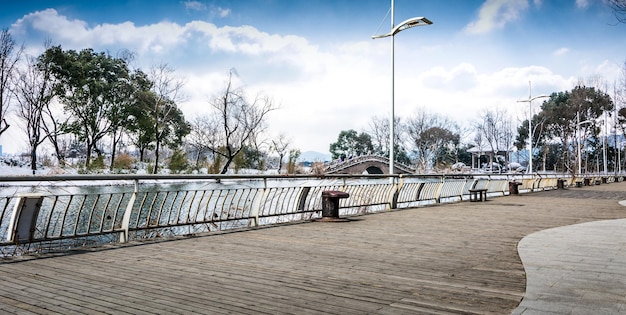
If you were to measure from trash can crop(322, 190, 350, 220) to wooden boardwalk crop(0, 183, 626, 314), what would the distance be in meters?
2.54

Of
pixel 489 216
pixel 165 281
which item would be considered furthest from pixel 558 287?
pixel 489 216

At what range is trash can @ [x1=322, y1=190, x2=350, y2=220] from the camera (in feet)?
34.9

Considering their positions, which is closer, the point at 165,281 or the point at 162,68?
the point at 165,281

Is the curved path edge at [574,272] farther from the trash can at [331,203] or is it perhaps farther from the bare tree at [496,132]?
the bare tree at [496,132]

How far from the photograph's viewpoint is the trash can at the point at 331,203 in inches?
419

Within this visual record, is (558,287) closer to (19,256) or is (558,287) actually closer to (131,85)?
(19,256)

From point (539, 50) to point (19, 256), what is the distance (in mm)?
38855

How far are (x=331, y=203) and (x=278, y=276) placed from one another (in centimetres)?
608

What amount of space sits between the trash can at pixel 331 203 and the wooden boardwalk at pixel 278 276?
8.34ft

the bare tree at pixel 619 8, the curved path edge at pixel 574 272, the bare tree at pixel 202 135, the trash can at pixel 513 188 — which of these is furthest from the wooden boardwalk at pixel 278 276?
the bare tree at pixel 202 135

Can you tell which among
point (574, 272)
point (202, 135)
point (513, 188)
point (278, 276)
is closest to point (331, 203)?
point (278, 276)

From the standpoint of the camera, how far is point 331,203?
10.8 meters

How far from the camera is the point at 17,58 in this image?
3616cm

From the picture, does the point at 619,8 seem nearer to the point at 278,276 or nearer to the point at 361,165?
the point at 278,276
